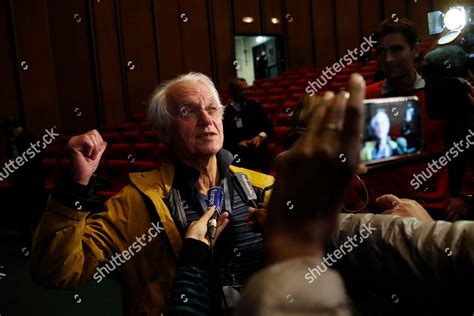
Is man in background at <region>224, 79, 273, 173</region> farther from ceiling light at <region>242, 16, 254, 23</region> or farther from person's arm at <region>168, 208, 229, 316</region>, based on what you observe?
ceiling light at <region>242, 16, 254, 23</region>

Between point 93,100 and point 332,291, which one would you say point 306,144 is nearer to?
point 332,291

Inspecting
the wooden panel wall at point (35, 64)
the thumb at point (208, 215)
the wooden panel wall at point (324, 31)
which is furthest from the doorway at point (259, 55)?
the thumb at point (208, 215)

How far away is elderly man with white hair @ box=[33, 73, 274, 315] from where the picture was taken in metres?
0.99

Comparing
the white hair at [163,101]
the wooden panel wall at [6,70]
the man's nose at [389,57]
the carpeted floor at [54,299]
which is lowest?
the carpeted floor at [54,299]

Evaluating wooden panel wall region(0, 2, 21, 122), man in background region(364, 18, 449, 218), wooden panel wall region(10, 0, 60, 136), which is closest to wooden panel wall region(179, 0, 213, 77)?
wooden panel wall region(10, 0, 60, 136)

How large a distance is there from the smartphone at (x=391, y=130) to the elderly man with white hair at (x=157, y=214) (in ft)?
1.83

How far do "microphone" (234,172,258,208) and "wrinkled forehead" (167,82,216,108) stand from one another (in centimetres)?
24

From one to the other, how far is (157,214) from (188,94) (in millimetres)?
365

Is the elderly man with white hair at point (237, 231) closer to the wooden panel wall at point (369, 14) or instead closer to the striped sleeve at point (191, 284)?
the striped sleeve at point (191, 284)

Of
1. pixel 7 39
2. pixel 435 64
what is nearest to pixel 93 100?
pixel 7 39

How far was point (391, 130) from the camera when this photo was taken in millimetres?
609

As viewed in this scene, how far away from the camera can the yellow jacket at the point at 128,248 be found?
3.34 ft

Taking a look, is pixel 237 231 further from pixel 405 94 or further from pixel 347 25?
pixel 347 25

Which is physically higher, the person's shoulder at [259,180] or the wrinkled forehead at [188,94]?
the wrinkled forehead at [188,94]
